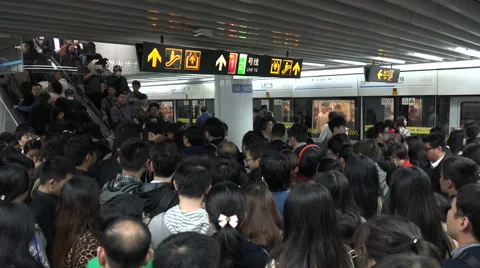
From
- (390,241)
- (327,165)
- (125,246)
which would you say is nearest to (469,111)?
(327,165)

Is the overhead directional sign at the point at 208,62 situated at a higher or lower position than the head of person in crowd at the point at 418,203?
higher

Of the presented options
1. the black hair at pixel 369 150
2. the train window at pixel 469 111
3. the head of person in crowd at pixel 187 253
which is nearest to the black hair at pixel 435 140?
the black hair at pixel 369 150

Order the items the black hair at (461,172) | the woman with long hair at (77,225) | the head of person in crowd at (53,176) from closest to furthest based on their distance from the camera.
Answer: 1. the woman with long hair at (77,225)
2. the head of person in crowd at (53,176)
3. the black hair at (461,172)

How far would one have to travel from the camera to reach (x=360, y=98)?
14414 millimetres

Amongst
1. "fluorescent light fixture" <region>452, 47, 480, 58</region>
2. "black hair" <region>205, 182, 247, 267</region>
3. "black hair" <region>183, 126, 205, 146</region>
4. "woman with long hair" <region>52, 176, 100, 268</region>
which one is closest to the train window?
"fluorescent light fixture" <region>452, 47, 480, 58</region>

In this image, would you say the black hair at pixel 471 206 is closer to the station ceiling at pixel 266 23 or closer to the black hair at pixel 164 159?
the black hair at pixel 164 159

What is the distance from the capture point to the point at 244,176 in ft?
14.0

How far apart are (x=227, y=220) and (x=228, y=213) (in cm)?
7

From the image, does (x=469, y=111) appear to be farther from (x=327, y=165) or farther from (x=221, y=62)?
(x=327, y=165)

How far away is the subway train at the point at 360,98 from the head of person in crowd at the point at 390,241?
11.1 metres

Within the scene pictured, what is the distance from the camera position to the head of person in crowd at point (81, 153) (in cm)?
450

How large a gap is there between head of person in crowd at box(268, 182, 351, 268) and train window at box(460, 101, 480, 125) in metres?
11.2

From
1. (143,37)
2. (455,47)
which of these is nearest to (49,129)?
(143,37)

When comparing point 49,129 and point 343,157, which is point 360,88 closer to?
point 343,157
